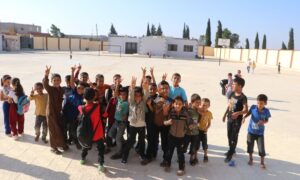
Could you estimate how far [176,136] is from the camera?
4531mm

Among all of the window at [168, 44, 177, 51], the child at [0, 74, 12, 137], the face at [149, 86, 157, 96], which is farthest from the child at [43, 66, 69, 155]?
the window at [168, 44, 177, 51]

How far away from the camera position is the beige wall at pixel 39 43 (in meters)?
65.9

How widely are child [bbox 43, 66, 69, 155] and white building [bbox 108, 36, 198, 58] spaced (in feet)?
158

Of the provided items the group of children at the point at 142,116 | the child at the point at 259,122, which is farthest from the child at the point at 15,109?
the child at the point at 259,122

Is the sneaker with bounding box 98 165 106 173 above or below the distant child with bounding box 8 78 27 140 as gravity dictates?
below

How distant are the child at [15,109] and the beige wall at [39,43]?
65571mm

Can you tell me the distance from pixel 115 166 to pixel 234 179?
1.95 metres

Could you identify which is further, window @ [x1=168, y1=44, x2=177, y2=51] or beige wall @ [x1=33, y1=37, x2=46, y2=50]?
beige wall @ [x1=33, y1=37, x2=46, y2=50]

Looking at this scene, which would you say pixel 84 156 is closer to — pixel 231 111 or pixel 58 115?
pixel 58 115

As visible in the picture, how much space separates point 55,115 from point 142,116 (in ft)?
5.22

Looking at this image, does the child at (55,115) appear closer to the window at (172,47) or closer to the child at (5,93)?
the child at (5,93)

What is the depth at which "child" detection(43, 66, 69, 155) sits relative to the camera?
4984 mm

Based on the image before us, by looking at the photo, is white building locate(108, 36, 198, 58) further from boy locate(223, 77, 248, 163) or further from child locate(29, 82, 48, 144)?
boy locate(223, 77, 248, 163)

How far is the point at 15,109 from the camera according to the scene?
565cm
